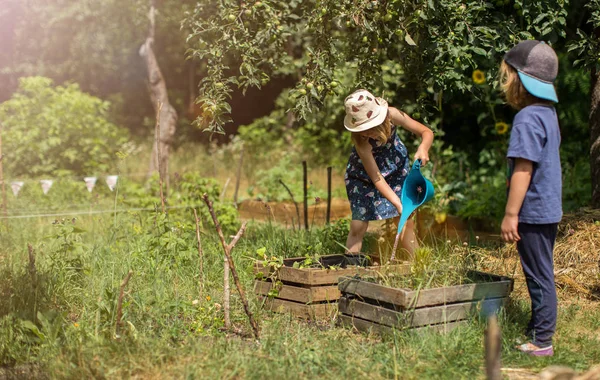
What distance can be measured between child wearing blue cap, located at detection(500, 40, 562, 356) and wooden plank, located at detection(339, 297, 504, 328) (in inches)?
13.1

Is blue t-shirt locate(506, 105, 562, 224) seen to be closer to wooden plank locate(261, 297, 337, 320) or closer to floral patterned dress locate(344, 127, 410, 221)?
wooden plank locate(261, 297, 337, 320)

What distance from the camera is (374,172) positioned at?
4.61 metres

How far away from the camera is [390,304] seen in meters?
3.82

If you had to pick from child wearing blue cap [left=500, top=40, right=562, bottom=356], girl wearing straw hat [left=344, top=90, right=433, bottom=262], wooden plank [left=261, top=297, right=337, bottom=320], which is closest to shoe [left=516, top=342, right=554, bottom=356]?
child wearing blue cap [left=500, top=40, right=562, bottom=356]

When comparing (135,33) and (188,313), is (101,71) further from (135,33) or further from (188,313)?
(188,313)

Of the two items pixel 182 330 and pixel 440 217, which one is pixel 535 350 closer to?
pixel 182 330

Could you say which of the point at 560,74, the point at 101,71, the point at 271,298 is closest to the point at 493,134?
the point at 560,74

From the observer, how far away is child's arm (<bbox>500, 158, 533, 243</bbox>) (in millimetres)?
3469

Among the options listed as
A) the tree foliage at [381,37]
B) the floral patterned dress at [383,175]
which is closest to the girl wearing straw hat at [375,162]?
the floral patterned dress at [383,175]

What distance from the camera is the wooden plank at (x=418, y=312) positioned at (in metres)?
3.69

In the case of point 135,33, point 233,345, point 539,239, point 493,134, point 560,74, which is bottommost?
point 233,345

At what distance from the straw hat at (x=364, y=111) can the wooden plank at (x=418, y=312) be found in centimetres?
120

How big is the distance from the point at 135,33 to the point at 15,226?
462 inches

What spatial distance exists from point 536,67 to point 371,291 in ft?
4.83
